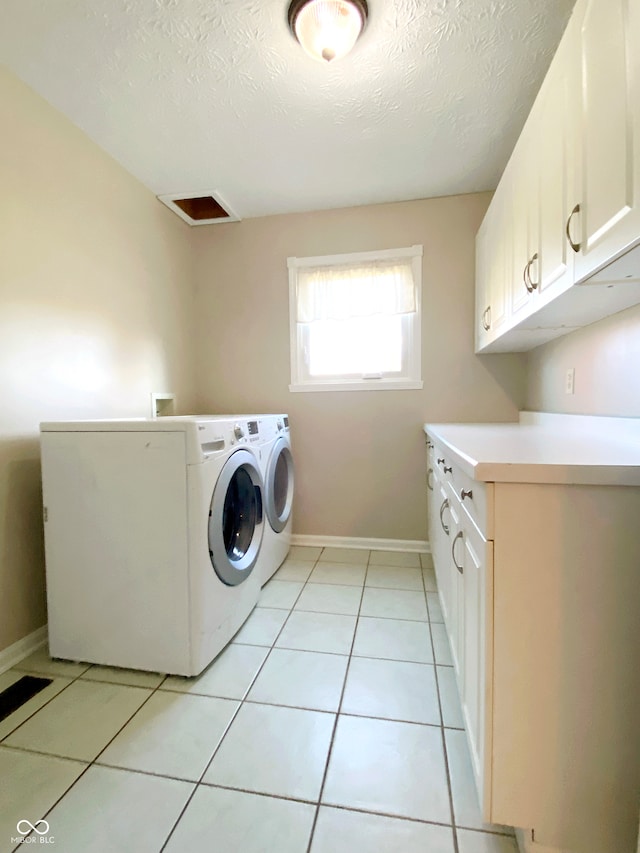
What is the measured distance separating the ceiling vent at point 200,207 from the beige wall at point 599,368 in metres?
2.23

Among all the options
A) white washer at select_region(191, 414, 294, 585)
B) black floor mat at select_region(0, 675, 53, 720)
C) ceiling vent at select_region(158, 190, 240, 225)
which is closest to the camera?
black floor mat at select_region(0, 675, 53, 720)

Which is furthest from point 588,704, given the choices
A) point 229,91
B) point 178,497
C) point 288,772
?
point 229,91

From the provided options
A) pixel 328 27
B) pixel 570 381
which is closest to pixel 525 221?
pixel 570 381

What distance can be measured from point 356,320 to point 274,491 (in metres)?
1.31

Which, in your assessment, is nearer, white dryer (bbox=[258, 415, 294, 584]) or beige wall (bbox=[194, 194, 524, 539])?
white dryer (bbox=[258, 415, 294, 584])

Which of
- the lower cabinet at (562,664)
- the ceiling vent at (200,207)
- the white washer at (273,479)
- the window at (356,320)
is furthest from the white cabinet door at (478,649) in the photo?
the ceiling vent at (200,207)

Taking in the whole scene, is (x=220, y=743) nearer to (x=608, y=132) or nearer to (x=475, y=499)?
(x=475, y=499)

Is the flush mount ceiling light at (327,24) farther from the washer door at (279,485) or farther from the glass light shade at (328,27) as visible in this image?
the washer door at (279,485)

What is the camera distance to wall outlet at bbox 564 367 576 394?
Result: 1.71 metres

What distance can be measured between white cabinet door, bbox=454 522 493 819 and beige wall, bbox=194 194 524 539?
4.87 feet

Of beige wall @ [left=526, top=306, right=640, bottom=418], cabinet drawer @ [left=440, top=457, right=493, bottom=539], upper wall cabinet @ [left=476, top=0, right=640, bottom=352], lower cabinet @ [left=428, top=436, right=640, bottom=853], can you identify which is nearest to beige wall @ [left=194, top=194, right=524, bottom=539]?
beige wall @ [left=526, top=306, right=640, bottom=418]

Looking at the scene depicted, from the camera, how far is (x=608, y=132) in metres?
0.84

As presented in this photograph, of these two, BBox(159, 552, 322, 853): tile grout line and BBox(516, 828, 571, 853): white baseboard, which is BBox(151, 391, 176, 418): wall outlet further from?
BBox(516, 828, 571, 853): white baseboard

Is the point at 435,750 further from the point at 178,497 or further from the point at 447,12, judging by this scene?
the point at 447,12
